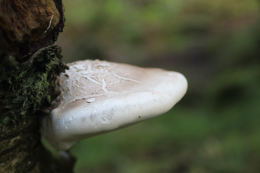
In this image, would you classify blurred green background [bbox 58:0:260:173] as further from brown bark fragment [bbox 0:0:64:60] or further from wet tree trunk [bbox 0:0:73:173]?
brown bark fragment [bbox 0:0:64:60]

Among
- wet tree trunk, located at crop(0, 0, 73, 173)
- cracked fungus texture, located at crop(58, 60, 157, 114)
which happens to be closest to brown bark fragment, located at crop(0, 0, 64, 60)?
wet tree trunk, located at crop(0, 0, 73, 173)

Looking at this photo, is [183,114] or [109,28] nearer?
[183,114]

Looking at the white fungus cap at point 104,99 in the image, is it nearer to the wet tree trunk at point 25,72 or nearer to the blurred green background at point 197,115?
the wet tree trunk at point 25,72

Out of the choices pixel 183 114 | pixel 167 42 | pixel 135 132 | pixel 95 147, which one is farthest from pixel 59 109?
pixel 167 42

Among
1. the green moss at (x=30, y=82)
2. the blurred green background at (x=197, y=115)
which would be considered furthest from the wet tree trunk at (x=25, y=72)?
the blurred green background at (x=197, y=115)

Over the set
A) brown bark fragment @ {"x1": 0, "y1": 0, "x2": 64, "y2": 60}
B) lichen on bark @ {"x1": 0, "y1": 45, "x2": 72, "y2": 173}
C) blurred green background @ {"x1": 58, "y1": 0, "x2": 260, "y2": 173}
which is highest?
brown bark fragment @ {"x1": 0, "y1": 0, "x2": 64, "y2": 60}

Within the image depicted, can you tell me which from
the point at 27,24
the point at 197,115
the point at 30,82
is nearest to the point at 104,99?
the point at 30,82

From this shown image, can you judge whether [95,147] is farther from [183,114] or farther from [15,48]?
[15,48]
